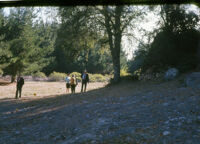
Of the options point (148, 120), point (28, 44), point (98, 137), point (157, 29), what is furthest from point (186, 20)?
point (28, 44)

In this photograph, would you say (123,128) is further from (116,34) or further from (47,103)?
(116,34)

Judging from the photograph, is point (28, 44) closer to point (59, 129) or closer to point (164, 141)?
point (59, 129)

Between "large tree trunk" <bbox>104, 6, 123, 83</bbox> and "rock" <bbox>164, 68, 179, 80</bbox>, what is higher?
"large tree trunk" <bbox>104, 6, 123, 83</bbox>

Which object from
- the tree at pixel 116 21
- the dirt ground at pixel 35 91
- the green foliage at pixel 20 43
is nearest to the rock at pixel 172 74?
the tree at pixel 116 21

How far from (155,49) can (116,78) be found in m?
4.65

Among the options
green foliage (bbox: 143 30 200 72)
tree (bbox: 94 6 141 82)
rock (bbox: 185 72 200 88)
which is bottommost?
rock (bbox: 185 72 200 88)

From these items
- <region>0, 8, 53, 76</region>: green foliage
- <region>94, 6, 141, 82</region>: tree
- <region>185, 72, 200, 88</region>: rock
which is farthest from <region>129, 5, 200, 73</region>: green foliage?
<region>0, 8, 53, 76</region>: green foliage

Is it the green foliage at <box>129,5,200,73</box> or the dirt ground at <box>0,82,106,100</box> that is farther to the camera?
the dirt ground at <box>0,82,106,100</box>

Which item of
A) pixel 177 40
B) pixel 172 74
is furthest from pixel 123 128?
pixel 177 40

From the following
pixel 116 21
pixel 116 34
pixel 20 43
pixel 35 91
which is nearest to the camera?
pixel 116 21

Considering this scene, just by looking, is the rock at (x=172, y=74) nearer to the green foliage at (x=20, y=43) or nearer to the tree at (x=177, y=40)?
the tree at (x=177, y=40)

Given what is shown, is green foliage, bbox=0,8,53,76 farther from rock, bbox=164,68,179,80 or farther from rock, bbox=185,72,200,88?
rock, bbox=185,72,200,88

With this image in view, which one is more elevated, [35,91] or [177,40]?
[177,40]

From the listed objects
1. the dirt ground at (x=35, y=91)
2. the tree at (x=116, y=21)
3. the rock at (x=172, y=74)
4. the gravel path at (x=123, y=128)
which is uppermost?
the tree at (x=116, y=21)
